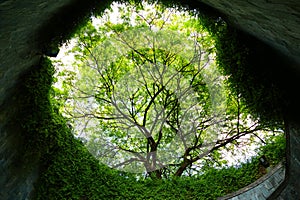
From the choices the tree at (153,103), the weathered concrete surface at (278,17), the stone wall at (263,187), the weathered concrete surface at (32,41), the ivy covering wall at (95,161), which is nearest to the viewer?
the weathered concrete surface at (278,17)

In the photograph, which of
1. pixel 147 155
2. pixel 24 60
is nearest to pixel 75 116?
pixel 147 155

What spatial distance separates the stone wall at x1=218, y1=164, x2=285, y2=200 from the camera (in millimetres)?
4461

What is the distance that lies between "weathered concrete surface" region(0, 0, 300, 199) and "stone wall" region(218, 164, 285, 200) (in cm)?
39

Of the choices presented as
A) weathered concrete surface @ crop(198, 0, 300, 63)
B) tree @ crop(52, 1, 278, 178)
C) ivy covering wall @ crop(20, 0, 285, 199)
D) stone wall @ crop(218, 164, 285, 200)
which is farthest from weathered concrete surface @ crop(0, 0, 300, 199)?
tree @ crop(52, 1, 278, 178)

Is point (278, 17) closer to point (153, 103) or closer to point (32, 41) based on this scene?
point (32, 41)

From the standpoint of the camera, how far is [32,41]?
292cm

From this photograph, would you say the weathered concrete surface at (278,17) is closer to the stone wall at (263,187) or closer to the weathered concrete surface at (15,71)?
the weathered concrete surface at (15,71)

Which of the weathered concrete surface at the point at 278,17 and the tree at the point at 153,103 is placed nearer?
the weathered concrete surface at the point at 278,17

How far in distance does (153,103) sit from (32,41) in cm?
498

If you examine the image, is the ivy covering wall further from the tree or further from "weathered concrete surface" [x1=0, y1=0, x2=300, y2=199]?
the tree

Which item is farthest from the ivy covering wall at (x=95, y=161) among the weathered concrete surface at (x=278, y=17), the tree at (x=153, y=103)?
the tree at (x=153, y=103)

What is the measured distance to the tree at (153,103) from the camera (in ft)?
22.6

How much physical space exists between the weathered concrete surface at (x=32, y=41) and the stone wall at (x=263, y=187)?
387 millimetres

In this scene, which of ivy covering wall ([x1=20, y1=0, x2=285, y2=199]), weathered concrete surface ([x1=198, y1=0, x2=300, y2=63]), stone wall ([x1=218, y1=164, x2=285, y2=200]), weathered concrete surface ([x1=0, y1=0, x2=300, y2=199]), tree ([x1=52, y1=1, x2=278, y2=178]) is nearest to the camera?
weathered concrete surface ([x1=198, y1=0, x2=300, y2=63])
